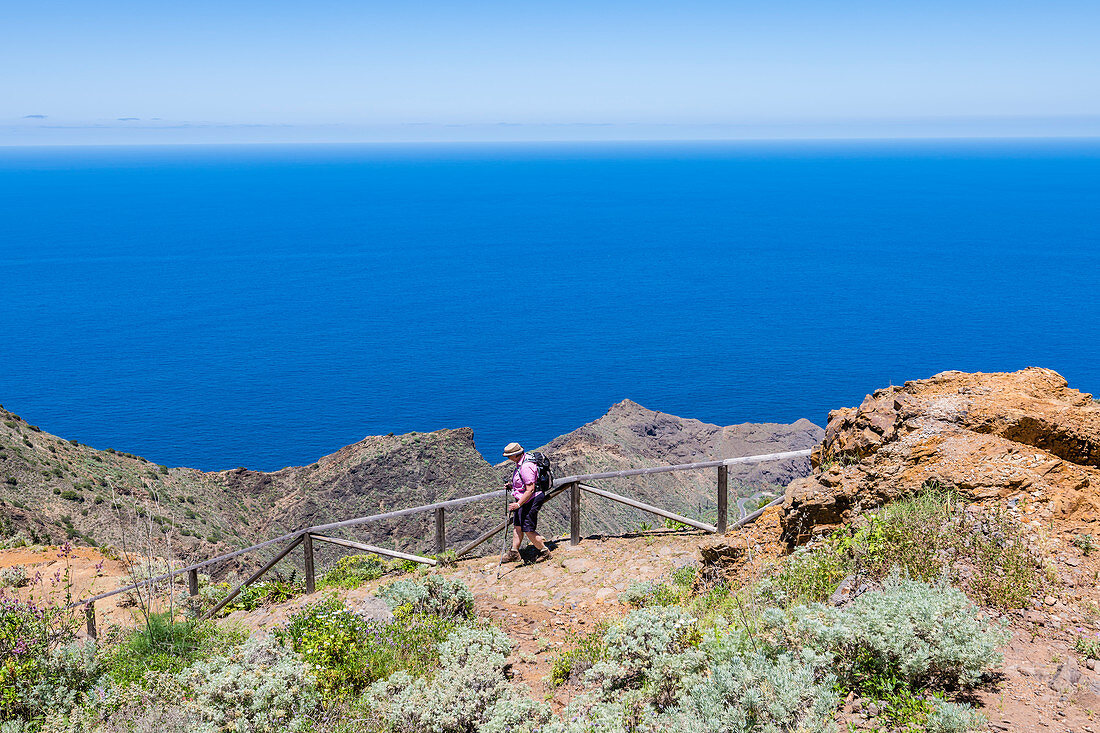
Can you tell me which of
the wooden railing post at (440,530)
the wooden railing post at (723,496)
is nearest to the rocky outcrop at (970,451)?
the wooden railing post at (723,496)

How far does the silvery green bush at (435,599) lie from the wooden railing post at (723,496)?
3591mm

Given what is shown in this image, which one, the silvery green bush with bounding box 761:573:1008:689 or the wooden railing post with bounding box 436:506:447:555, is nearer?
the silvery green bush with bounding box 761:573:1008:689

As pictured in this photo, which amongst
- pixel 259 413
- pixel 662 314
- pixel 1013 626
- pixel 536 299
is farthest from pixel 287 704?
pixel 536 299

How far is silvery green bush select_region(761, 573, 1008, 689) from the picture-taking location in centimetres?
492

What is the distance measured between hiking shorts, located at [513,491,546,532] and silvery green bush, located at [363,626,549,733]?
3.66m

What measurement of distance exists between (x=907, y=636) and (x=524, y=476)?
20.0 feet

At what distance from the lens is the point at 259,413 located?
2943 inches

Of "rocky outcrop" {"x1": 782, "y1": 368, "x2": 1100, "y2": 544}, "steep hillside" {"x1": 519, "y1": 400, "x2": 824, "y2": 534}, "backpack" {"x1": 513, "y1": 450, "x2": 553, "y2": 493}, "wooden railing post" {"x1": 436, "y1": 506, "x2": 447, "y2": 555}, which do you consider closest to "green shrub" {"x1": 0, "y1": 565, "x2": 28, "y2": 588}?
"wooden railing post" {"x1": 436, "y1": 506, "x2": 447, "y2": 555}

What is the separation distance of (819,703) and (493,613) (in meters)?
4.75

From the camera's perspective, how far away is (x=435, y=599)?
8664 millimetres

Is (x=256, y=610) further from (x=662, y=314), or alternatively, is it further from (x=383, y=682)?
(x=662, y=314)

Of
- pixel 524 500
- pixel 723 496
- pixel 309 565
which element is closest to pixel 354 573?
pixel 309 565

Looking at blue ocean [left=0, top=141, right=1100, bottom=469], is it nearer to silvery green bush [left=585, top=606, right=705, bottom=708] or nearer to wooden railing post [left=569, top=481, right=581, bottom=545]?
wooden railing post [left=569, top=481, right=581, bottom=545]

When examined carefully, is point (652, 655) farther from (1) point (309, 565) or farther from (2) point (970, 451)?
(1) point (309, 565)
